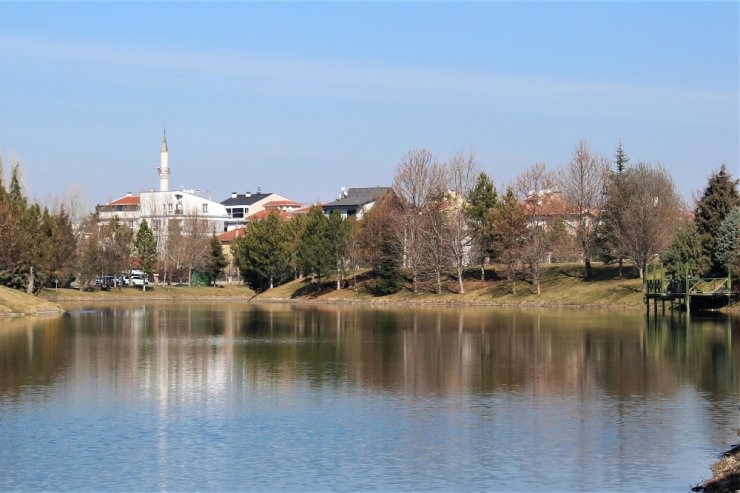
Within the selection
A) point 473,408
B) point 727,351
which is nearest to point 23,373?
point 473,408

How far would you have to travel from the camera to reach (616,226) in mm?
79375

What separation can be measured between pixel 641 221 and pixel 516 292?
13153 mm

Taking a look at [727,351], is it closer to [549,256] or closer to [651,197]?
[651,197]

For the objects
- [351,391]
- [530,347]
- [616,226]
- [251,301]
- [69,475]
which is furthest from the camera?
[251,301]

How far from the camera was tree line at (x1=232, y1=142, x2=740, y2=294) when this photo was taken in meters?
77.9

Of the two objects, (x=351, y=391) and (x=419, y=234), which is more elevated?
(x=419, y=234)

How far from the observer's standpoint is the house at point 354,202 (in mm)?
135625

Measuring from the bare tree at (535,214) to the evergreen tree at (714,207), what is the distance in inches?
661

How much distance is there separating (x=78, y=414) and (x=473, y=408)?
31.6 feet

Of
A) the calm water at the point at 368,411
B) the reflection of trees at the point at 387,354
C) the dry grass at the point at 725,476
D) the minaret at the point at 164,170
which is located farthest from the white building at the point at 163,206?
the dry grass at the point at 725,476

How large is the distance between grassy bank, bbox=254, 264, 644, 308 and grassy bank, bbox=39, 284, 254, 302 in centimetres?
762

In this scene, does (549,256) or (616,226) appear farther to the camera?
(549,256)

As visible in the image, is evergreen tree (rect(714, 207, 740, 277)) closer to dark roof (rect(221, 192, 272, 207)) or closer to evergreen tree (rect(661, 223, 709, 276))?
evergreen tree (rect(661, 223, 709, 276))

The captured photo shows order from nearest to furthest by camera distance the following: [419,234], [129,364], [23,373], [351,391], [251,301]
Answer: [351,391], [23,373], [129,364], [419,234], [251,301]
